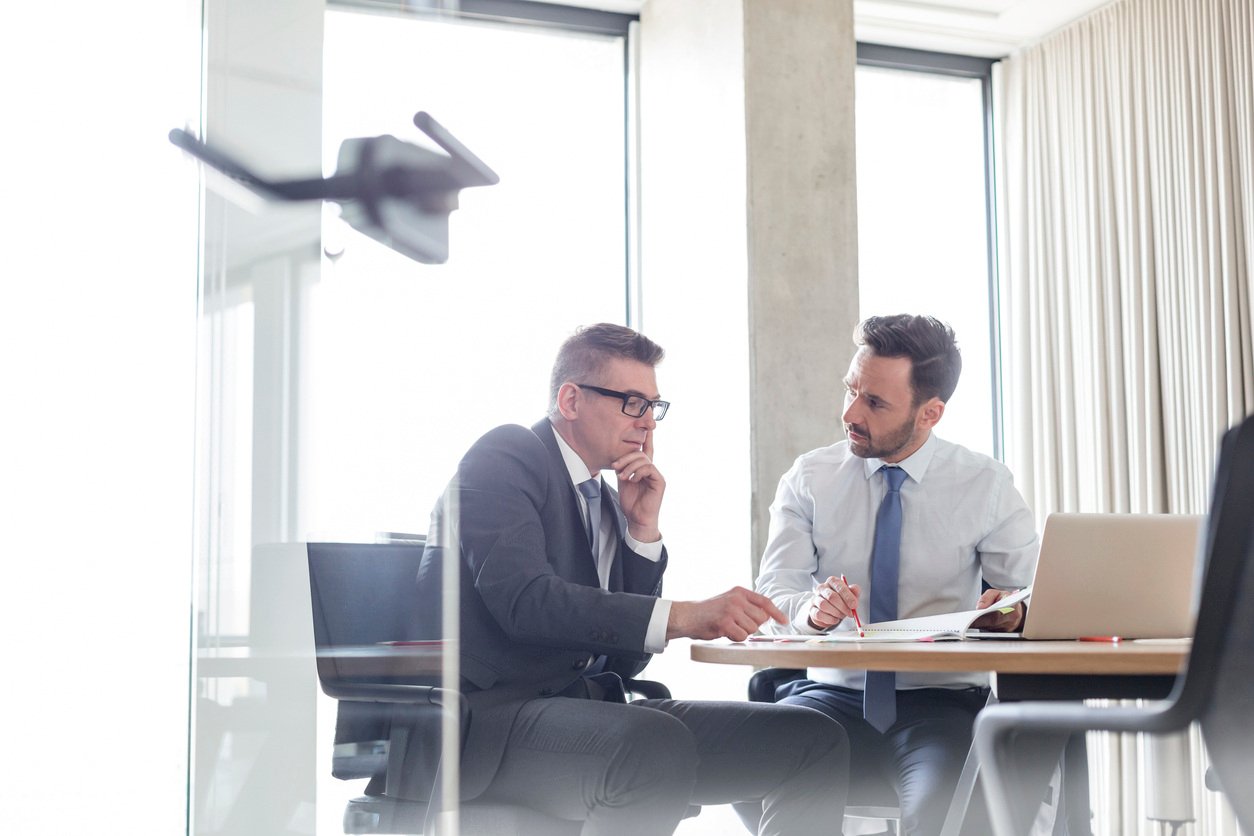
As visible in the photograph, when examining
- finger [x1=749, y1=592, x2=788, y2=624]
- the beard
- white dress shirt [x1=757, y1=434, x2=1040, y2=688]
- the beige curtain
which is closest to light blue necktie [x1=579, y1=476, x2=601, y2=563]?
white dress shirt [x1=757, y1=434, x2=1040, y2=688]

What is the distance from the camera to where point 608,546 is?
7.91ft

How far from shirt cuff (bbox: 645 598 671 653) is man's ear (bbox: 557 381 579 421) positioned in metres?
0.51

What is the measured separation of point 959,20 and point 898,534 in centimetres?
276

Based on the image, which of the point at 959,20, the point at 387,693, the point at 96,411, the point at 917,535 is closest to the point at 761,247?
the point at 917,535

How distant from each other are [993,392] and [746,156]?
1.77 meters

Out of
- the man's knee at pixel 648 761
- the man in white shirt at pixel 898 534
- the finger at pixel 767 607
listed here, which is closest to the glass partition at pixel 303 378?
the man's knee at pixel 648 761

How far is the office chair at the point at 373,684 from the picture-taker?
142cm

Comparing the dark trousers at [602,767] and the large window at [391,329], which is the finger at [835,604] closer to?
the dark trousers at [602,767]

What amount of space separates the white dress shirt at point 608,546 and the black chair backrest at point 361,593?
19.5 inches

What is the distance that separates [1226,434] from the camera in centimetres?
103

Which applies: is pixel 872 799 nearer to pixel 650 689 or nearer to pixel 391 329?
pixel 650 689

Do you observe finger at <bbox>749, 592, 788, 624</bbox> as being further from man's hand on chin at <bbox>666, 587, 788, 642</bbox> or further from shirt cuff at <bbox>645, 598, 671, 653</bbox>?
shirt cuff at <bbox>645, 598, 671, 653</bbox>

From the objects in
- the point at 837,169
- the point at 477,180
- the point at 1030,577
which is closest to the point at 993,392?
the point at 837,169

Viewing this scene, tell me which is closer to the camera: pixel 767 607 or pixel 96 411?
pixel 96 411
